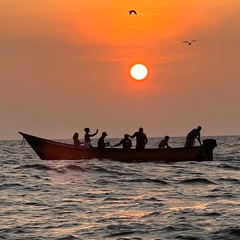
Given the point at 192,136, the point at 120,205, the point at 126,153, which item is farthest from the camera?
the point at 192,136

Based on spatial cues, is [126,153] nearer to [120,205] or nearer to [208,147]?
[208,147]

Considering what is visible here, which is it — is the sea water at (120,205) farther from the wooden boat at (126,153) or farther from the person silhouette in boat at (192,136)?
the person silhouette in boat at (192,136)

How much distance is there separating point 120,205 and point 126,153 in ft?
58.5

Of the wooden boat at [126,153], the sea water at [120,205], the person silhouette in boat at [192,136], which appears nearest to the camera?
the sea water at [120,205]

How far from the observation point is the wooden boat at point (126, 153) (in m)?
35.0

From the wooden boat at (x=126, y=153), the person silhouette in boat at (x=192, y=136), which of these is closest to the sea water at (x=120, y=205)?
the wooden boat at (x=126, y=153)

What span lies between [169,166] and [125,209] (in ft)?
56.9

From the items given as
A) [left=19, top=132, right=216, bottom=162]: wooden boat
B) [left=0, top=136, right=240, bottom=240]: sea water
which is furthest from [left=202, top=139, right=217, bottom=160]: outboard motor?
[left=0, top=136, right=240, bottom=240]: sea water

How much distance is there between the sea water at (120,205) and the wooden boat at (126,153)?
5.74 m

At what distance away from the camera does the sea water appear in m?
13.4

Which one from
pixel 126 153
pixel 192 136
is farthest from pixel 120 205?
pixel 192 136

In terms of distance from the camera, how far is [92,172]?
29266mm

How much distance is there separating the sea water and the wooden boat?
18.8 feet

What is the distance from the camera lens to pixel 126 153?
35031 mm
